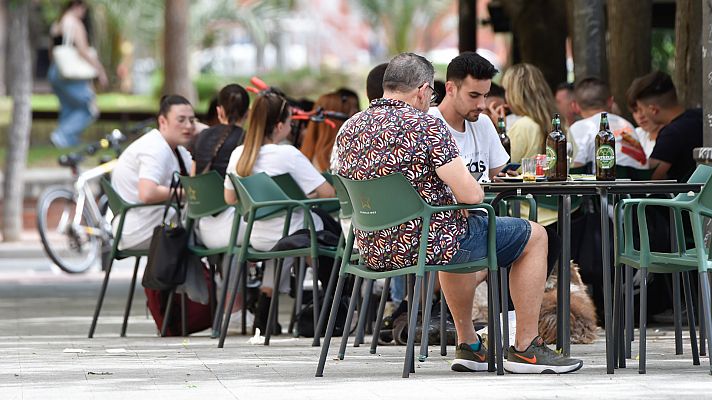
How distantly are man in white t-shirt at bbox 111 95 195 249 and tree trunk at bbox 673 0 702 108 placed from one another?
375 centimetres

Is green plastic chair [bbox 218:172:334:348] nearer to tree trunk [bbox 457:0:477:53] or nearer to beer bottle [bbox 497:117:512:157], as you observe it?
beer bottle [bbox 497:117:512:157]

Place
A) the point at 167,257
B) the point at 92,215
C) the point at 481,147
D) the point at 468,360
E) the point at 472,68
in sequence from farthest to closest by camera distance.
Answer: the point at 92,215 → the point at 167,257 → the point at 481,147 → the point at 472,68 → the point at 468,360

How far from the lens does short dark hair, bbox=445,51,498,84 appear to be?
27.7 feet

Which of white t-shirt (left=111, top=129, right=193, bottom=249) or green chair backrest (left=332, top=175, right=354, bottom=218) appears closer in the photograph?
green chair backrest (left=332, top=175, right=354, bottom=218)

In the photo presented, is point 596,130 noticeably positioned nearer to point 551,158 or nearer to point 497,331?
point 551,158

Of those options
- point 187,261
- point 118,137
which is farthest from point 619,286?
point 118,137

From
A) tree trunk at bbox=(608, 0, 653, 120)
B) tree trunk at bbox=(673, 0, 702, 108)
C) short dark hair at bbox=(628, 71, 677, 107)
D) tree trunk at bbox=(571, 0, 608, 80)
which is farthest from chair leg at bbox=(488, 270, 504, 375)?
tree trunk at bbox=(608, 0, 653, 120)

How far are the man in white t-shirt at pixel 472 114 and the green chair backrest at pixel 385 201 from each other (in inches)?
25.4

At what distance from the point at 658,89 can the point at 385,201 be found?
4006mm

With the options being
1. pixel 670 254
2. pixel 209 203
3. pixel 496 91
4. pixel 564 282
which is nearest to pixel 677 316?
pixel 564 282

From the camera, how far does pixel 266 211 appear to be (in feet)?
33.6

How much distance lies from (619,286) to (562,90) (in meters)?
5.15

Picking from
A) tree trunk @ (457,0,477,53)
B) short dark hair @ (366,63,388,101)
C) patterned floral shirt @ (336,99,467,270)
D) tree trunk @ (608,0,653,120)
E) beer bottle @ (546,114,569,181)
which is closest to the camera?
patterned floral shirt @ (336,99,467,270)

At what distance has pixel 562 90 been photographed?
13.3 m
